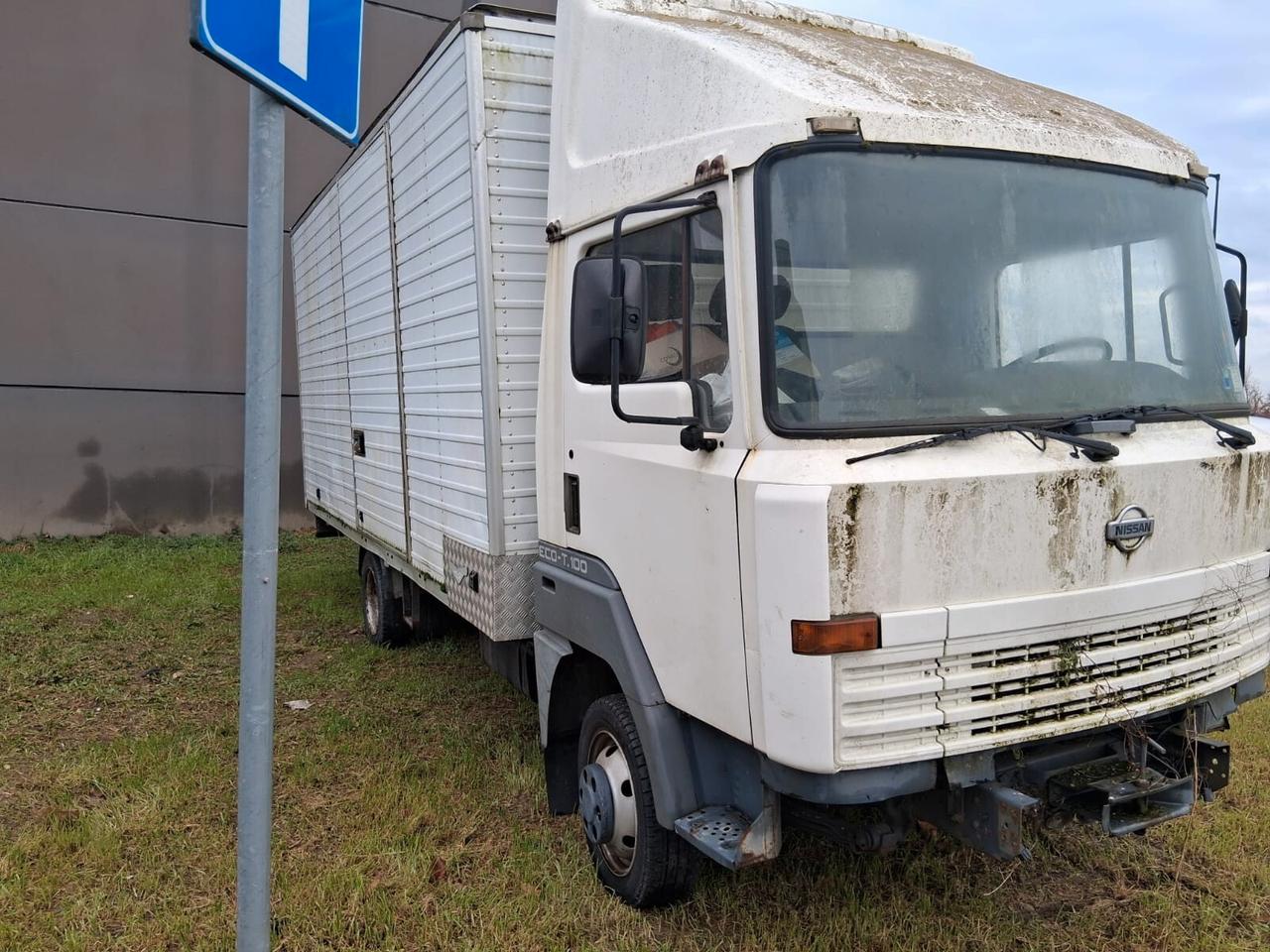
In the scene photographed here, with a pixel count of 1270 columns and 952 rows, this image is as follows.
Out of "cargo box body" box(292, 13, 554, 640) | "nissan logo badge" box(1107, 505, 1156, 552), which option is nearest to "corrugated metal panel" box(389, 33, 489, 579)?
"cargo box body" box(292, 13, 554, 640)

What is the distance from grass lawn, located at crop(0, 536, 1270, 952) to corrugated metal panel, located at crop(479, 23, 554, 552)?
134 centimetres

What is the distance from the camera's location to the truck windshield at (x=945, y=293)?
271 cm

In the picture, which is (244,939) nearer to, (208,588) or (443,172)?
(443,172)

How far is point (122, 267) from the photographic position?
11.5 metres

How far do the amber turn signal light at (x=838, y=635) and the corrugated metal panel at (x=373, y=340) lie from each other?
3592 millimetres

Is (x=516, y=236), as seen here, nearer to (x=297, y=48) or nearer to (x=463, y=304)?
(x=463, y=304)

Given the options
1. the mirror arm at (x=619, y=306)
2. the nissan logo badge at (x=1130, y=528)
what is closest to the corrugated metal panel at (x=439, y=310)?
the mirror arm at (x=619, y=306)

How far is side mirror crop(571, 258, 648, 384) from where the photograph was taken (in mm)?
2953

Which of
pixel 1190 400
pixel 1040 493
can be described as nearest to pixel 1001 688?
pixel 1040 493

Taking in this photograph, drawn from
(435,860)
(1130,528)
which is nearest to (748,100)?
(1130,528)

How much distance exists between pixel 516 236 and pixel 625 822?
2359mm

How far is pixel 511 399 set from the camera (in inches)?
162

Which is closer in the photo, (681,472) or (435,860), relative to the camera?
(681,472)

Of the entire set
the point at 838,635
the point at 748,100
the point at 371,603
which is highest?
the point at 748,100
